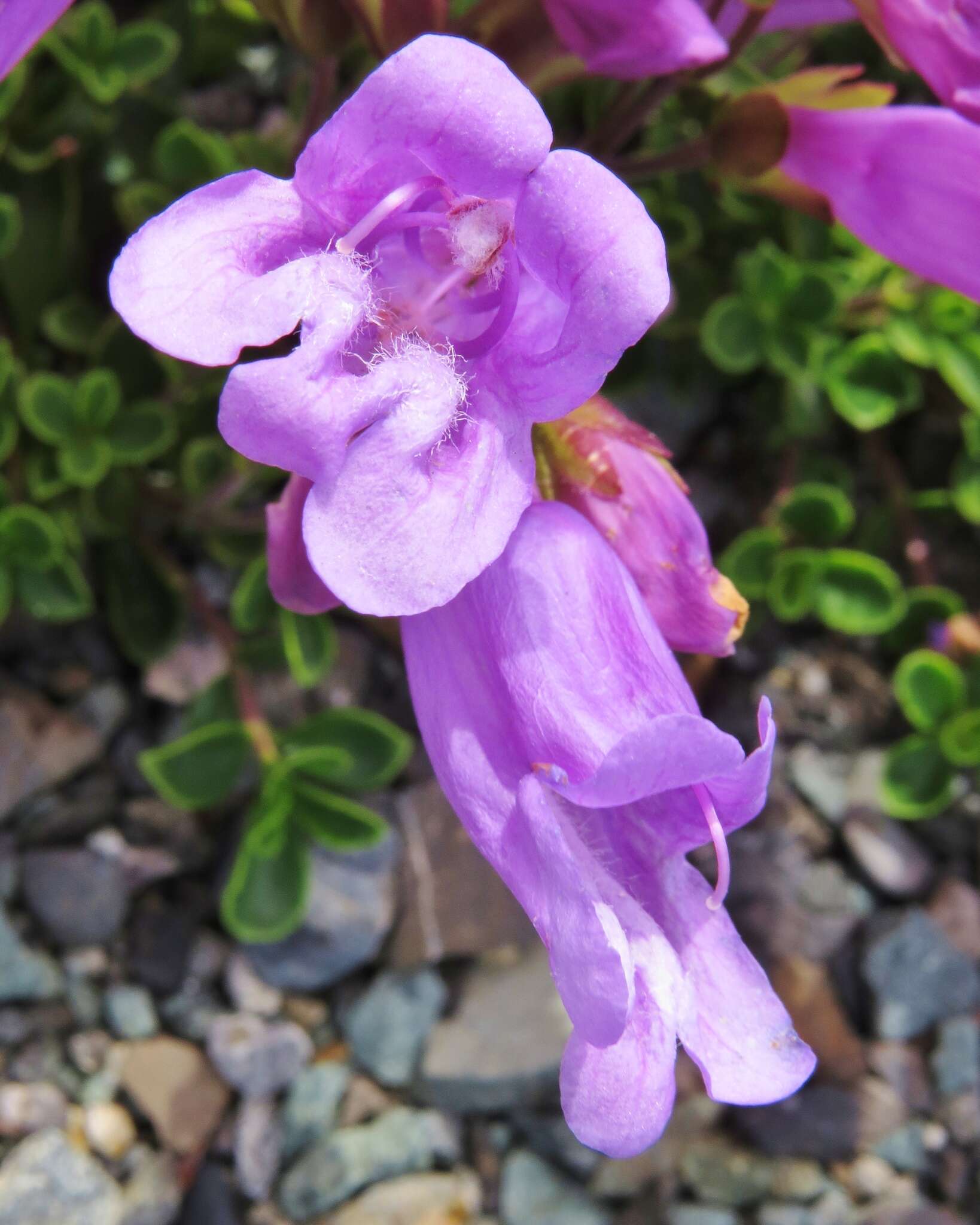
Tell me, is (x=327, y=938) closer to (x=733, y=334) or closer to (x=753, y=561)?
(x=753, y=561)

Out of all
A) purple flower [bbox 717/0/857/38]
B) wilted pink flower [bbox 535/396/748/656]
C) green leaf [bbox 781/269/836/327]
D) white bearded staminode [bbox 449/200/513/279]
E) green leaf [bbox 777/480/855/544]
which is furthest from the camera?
green leaf [bbox 777/480/855/544]

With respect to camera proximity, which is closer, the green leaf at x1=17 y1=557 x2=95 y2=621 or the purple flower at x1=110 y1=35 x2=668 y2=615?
the purple flower at x1=110 y1=35 x2=668 y2=615

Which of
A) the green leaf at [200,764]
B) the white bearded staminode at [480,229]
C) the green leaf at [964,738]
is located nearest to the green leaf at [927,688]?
the green leaf at [964,738]

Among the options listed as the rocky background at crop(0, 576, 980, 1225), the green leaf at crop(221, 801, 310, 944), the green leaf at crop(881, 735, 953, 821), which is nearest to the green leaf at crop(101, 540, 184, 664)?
the rocky background at crop(0, 576, 980, 1225)

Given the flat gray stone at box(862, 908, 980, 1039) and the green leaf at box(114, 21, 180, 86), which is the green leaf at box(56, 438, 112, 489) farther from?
the flat gray stone at box(862, 908, 980, 1039)

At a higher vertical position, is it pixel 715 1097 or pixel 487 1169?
pixel 715 1097

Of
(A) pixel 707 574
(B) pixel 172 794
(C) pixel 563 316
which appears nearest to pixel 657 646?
(A) pixel 707 574

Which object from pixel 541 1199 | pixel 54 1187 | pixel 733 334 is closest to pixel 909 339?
pixel 733 334

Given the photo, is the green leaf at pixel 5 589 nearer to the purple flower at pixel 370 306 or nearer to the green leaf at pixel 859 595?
the purple flower at pixel 370 306

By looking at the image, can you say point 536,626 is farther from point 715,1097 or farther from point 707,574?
point 715,1097
